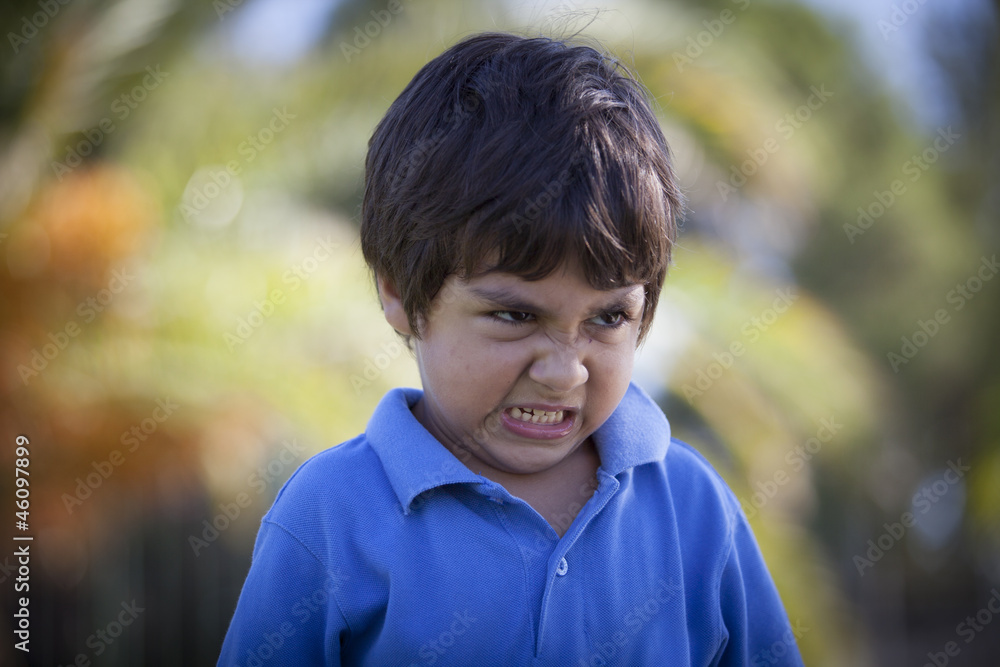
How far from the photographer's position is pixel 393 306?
5.66ft

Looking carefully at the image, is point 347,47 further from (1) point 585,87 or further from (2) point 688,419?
(1) point 585,87

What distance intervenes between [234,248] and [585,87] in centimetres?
344

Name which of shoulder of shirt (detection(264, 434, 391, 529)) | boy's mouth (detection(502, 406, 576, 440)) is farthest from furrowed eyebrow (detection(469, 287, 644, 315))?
shoulder of shirt (detection(264, 434, 391, 529))

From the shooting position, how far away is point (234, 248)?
15.1ft

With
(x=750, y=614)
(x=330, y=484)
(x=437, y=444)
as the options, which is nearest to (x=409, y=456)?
(x=437, y=444)

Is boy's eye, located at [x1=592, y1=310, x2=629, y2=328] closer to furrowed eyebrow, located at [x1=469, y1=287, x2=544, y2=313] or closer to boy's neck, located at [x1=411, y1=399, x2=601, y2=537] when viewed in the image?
furrowed eyebrow, located at [x1=469, y1=287, x2=544, y2=313]

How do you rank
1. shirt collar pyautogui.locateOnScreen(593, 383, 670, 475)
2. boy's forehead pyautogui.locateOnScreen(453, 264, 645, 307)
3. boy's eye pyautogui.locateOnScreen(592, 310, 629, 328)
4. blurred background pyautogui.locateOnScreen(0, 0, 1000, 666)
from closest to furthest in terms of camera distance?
boy's forehead pyautogui.locateOnScreen(453, 264, 645, 307) < boy's eye pyautogui.locateOnScreen(592, 310, 629, 328) < shirt collar pyautogui.locateOnScreen(593, 383, 670, 475) < blurred background pyautogui.locateOnScreen(0, 0, 1000, 666)

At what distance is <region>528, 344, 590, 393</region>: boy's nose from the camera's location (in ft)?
4.88

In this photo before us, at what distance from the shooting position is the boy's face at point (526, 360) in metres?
1.48

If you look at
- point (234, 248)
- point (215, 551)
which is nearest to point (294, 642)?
point (234, 248)

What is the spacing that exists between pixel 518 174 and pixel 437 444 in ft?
1.84

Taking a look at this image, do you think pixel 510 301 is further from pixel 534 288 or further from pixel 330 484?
pixel 330 484

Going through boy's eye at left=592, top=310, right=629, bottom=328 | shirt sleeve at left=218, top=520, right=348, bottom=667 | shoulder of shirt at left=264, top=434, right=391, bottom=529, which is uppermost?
boy's eye at left=592, top=310, right=629, bottom=328

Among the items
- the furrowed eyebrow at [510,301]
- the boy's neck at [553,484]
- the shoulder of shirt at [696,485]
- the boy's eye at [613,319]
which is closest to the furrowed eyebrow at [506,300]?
the furrowed eyebrow at [510,301]
